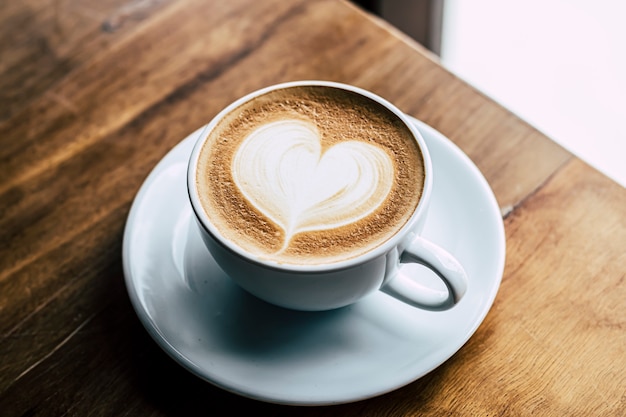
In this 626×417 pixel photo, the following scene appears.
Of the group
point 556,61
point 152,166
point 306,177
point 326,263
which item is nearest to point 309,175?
point 306,177

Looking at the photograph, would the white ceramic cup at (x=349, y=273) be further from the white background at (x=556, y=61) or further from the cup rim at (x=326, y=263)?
the white background at (x=556, y=61)

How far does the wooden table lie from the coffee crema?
17cm

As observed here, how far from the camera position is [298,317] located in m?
0.70

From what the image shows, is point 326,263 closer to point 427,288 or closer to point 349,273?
point 349,273

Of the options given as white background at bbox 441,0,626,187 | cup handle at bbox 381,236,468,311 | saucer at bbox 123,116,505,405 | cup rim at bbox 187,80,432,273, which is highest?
cup rim at bbox 187,80,432,273

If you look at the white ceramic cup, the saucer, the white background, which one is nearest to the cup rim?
the white ceramic cup

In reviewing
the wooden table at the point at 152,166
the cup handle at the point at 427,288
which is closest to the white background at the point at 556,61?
the wooden table at the point at 152,166

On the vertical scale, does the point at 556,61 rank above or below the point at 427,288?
below

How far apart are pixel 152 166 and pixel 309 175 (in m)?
0.28

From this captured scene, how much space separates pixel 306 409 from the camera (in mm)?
664

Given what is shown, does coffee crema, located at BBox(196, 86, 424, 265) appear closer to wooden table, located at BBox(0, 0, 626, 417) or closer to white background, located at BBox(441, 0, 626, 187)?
wooden table, located at BBox(0, 0, 626, 417)

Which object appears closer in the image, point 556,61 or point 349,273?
point 349,273

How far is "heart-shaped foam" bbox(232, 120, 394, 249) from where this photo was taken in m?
0.66

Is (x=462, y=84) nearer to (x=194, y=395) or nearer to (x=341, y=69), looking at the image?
(x=341, y=69)
